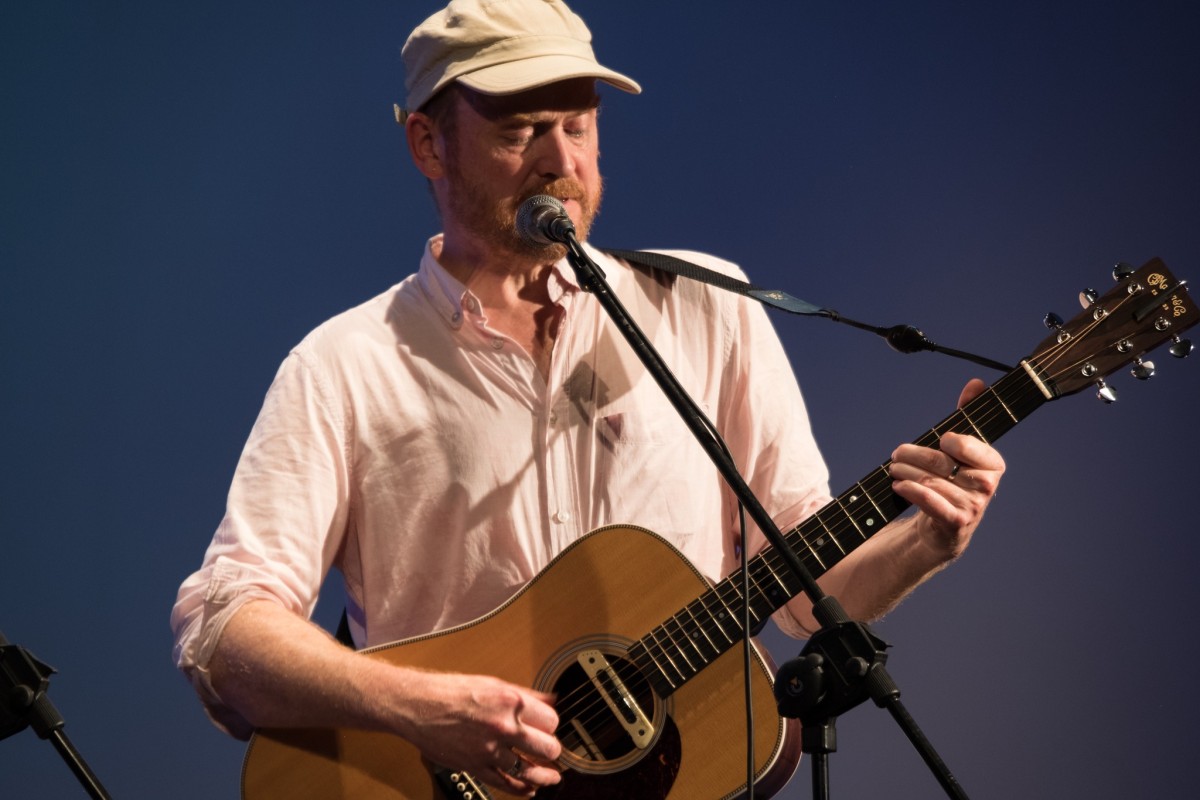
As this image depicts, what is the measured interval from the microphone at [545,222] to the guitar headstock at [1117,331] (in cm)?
80

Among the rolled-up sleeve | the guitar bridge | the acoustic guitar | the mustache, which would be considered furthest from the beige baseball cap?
the guitar bridge

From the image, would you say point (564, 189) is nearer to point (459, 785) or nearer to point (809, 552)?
point (809, 552)

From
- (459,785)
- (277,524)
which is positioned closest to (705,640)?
(459,785)

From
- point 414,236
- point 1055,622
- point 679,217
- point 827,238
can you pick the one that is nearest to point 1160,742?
point 1055,622

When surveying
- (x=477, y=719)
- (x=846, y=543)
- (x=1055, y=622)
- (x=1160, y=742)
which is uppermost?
(x=477, y=719)

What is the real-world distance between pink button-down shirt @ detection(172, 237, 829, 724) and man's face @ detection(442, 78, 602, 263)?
0.16 meters

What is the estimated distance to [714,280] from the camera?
2555 millimetres

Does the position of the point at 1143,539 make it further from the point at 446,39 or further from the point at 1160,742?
the point at 446,39

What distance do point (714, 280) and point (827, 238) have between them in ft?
3.46

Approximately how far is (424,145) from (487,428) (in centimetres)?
66

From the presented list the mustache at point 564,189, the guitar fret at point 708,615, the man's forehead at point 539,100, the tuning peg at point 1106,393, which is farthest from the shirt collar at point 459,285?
the tuning peg at point 1106,393

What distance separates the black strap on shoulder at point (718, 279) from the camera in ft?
7.90

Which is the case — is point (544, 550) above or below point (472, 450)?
below

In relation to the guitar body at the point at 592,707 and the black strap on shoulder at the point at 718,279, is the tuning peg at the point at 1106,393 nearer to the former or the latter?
the black strap on shoulder at the point at 718,279
